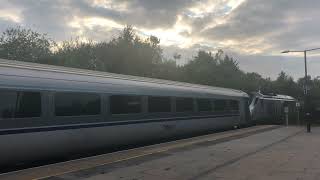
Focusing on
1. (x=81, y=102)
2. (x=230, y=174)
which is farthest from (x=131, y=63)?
(x=230, y=174)

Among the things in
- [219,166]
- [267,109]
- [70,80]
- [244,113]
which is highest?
[70,80]

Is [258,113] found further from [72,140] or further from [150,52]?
[72,140]

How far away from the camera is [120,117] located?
60.7 ft

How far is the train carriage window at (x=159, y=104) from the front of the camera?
21203 millimetres

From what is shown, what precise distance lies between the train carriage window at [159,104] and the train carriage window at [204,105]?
183 inches

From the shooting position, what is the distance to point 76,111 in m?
15.8

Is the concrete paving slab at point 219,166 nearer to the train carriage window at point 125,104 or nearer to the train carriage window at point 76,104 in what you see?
the train carriage window at point 125,104

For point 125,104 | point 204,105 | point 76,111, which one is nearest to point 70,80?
point 76,111

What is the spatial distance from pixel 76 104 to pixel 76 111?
22 centimetres

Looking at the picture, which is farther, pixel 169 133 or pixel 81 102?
pixel 169 133

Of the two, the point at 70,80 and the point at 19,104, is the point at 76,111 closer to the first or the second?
the point at 70,80

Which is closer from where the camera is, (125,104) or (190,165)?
(190,165)

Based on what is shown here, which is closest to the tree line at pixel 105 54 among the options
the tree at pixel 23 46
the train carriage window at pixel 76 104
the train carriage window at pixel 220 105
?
the tree at pixel 23 46

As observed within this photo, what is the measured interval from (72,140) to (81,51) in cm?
4859
